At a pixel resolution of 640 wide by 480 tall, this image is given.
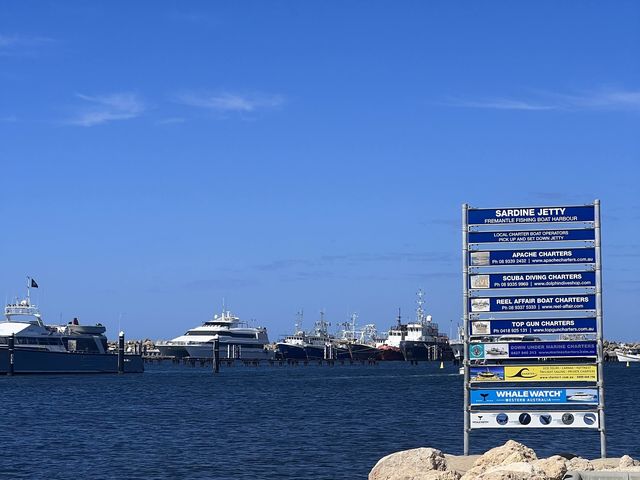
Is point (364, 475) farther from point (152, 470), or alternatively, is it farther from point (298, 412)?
point (298, 412)

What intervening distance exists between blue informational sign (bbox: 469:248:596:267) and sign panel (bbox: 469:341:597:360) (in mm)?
1706

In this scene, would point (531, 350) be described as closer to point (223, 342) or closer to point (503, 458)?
point (503, 458)

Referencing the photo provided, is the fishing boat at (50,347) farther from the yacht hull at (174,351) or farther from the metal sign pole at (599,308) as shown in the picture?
the metal sign pole at (599,308)

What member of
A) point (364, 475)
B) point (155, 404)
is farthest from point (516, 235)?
point (155, 404)

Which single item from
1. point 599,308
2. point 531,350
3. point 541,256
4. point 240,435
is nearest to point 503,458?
point 531,350

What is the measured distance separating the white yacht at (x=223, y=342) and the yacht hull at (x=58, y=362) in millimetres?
50911

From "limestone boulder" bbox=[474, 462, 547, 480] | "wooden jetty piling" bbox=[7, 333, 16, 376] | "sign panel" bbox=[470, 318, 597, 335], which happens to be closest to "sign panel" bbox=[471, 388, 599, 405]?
"sign panel" bbox=[470, 318, 597, 335]

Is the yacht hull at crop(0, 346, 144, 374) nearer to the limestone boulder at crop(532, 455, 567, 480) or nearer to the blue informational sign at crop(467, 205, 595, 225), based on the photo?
the blue informational sign at crop(467, 205, 595, 225)

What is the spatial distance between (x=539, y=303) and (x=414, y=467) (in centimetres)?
464

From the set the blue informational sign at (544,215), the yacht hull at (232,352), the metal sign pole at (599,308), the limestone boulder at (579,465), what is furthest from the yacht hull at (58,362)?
the limestone boulder at (579,465)

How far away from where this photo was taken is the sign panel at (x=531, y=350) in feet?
68.6

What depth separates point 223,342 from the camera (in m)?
170

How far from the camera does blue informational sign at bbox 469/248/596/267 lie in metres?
21.0

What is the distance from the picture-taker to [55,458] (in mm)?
32156
